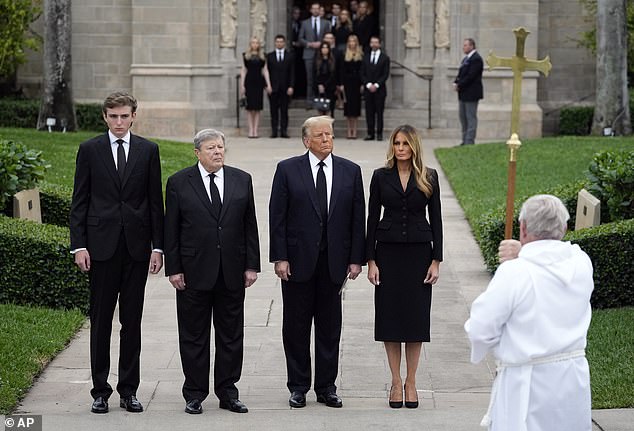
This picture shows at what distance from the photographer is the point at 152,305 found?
11969 millimetres

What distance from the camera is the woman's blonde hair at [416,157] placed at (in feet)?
27.9

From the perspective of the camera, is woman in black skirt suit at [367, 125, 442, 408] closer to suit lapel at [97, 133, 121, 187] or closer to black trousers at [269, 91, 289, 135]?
suit lapel at [97, 133, 121, 187]

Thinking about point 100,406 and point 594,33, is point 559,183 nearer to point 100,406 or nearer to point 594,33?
point 100,406

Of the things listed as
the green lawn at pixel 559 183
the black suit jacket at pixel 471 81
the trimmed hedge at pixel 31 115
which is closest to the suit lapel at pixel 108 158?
the green lawn at pixel 559 183

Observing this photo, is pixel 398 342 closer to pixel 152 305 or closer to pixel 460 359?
pixel 460 359

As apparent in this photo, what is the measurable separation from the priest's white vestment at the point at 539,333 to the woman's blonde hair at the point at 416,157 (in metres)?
2.60

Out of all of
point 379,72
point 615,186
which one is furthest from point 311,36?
point 615,186

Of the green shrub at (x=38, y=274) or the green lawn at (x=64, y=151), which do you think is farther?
the green lawn at (x=64, y=151)

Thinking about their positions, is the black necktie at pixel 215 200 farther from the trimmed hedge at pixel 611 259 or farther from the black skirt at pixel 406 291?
the trimmed hedge at pixel 611 259

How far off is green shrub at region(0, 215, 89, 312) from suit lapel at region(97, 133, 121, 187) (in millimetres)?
2879

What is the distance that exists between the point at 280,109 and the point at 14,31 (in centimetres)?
546

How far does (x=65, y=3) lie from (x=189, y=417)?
16.9 meters

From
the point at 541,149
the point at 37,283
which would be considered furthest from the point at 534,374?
the point at 541,149

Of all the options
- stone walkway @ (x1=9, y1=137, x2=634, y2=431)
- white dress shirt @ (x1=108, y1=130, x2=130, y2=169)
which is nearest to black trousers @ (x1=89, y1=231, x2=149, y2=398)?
stone walkway @ (x1=9, y1=137, x2=634, y2=431)
